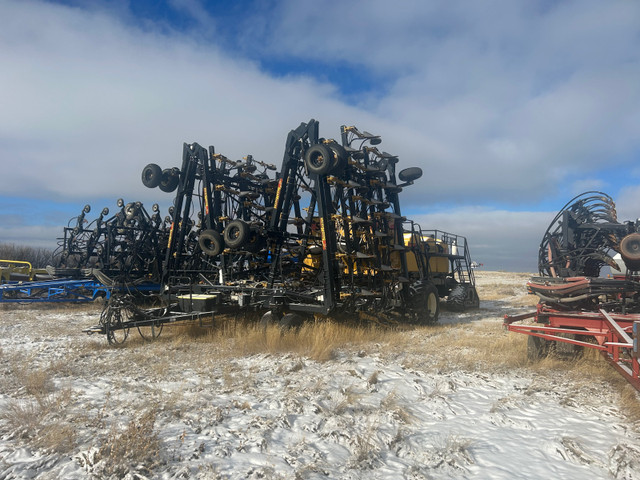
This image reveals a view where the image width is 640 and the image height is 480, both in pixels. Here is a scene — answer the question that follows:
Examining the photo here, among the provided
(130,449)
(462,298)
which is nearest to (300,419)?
(130,449)

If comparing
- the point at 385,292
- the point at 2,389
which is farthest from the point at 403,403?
the point at 385,292

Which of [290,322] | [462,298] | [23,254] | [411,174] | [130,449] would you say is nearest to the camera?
[130,449]

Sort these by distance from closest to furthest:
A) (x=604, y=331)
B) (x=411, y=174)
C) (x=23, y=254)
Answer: (x=604, y=331) < (x=411, y=174) < (x=23, y=254)

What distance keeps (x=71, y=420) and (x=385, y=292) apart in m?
8.46

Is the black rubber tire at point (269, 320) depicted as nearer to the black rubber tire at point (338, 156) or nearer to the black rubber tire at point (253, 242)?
the black rubber tire at point (253, 242)

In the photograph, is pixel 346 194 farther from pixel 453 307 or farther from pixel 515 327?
pixel 453 307

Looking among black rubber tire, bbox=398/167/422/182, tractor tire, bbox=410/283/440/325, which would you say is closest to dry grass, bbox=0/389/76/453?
tractor tire, bbox=410/283/440/325

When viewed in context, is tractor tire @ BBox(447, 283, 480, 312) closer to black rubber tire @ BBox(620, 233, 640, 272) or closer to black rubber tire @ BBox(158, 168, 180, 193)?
black rubber tire @ BBox(620, 233, 640, 272)

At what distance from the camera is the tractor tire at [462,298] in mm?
16734

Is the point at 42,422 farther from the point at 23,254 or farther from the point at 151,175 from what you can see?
the point at 23,254

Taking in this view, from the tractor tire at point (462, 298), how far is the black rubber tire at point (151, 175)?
11582 millimetres

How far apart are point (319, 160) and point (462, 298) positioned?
9.30 meters

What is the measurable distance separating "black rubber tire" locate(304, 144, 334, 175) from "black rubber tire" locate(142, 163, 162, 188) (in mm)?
5880

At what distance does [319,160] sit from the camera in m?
10.6
